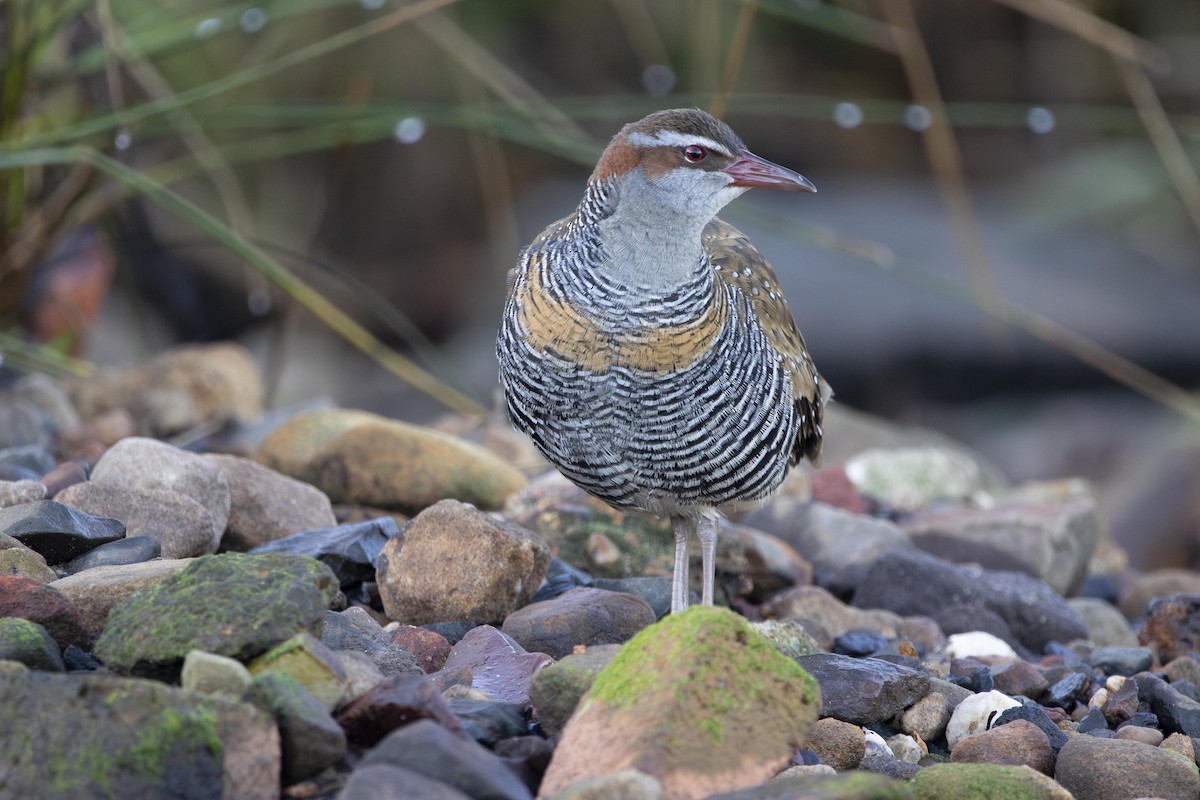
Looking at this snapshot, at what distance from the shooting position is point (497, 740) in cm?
314

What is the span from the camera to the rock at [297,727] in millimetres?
2805

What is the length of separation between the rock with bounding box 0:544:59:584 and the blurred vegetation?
105 inches

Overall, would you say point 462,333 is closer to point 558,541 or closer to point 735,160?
point 558,541

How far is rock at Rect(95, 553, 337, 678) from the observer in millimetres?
3014

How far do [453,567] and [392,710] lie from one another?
1.15 m

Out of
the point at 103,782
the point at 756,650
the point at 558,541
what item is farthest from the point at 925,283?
the point at 103,782

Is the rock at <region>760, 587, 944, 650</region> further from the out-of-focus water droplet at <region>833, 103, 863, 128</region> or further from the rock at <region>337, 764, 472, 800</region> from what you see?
the rock at <region>337, 764, 472, 800</region>

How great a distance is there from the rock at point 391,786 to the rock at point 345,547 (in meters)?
1.62

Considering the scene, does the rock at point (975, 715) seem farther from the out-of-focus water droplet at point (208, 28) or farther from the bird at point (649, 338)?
the out-of-focus water droplet at point (208, 28)

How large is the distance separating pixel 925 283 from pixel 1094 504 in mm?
1199

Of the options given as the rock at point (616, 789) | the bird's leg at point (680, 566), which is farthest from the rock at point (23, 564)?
the bird's leg at point (680, 566)

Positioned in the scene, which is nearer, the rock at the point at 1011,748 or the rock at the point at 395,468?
the rock at the point at 1011,748

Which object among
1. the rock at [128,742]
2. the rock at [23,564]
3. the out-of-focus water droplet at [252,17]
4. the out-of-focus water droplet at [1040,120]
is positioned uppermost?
the out-of-focus water droplet at [1040,120]

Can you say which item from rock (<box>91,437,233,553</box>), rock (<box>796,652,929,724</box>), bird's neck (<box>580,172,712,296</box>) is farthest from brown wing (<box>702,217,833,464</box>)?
rock (<box>91,437,233,553</box>)
